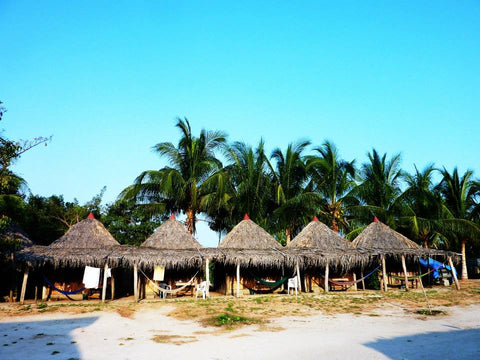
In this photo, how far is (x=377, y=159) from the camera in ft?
71.0

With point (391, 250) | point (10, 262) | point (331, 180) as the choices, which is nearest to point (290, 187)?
point (331, 180)

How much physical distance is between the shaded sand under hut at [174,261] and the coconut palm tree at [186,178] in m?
3.28

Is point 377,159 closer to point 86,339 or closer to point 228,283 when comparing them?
point 228,283

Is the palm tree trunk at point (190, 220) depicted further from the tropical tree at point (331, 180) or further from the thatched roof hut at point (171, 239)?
the tropical tree at point (331, 180)

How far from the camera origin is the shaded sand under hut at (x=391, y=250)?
14.9m

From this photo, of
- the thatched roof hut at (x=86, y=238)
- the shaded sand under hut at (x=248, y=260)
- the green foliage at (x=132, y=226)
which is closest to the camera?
the shaded sand under hut at (x=248, y=260)

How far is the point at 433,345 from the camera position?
22.3 ft

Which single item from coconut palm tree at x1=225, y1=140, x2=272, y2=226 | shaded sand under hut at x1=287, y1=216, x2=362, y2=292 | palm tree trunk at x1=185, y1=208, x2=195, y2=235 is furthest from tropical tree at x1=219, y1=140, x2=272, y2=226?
shaded sand under hut at x1=287, y1=216, x2=362, y2=292

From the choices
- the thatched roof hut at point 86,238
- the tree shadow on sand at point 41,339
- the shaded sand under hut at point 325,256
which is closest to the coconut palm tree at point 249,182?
the shaded sand under hut at point 325,256

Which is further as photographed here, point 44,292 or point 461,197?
point 461,197

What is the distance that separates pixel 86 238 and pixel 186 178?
674 centimetres

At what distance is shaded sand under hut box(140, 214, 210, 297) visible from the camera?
12969 mm

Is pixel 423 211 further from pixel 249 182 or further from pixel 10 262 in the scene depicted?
pixel 10 262

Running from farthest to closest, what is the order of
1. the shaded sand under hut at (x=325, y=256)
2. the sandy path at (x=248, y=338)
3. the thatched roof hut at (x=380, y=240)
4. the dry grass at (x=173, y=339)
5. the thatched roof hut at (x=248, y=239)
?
the thatched roof hut at (x=380, y=240) < the thatched roof hut at (x=248, y=239) < the shaded sand under hut at (x=325, y=256) < the dry grass at (x=173, y=339) < the sandy path at (x=248, y=338)
